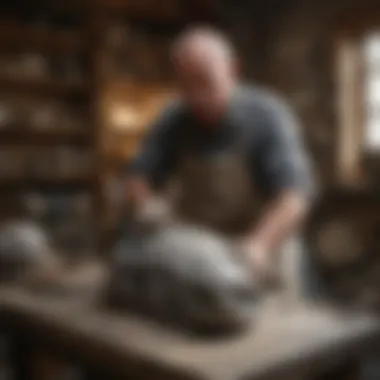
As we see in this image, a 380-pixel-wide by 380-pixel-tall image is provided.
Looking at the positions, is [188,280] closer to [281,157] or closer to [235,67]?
[281,157]

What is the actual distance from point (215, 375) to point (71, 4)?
1999 mm

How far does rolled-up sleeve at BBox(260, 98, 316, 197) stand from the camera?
1223 mm

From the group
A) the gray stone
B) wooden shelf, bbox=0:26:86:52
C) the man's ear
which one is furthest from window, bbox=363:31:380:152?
the gray stone

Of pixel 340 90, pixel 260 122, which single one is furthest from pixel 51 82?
pixel 260 122

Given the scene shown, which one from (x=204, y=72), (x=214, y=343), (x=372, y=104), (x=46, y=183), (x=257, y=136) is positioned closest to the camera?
(x=214, y=343)

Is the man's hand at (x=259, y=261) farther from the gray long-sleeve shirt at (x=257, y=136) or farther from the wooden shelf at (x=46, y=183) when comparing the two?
the wooden shelf at (x=46, y=183)

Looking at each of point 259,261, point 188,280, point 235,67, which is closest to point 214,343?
point 188,280

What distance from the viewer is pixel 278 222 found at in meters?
1.17

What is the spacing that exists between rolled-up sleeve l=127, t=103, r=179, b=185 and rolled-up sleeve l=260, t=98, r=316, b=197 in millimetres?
186

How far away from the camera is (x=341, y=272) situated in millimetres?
2043

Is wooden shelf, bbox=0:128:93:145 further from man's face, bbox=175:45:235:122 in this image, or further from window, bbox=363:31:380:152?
man's face, bbox=175:45:235:122

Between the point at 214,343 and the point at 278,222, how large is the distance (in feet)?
1.17

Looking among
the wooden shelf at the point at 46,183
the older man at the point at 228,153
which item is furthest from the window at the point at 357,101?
the wooden shelf at the point at 46,183

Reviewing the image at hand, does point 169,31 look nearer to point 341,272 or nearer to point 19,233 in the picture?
point 341,272
